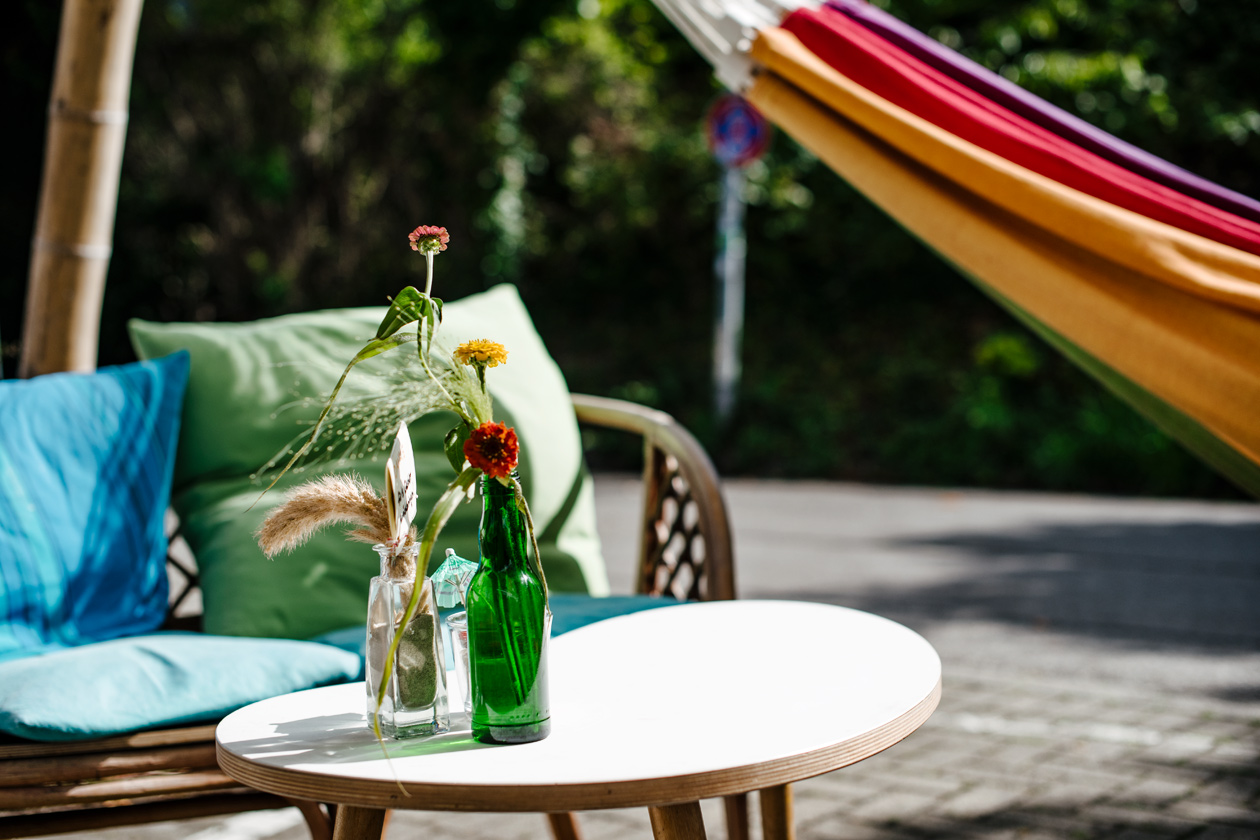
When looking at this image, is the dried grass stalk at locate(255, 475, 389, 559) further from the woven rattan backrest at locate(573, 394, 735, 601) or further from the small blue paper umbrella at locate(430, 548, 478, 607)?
the woven rattan backrest at locate(573, 394, 735, 601)

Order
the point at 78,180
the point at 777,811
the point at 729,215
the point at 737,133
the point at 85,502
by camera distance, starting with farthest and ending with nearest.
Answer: the point at 729,215 → the point at 737,133 → the point at 78,180 → the point at 85,502 → the point at 777,811

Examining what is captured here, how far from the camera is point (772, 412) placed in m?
9.74

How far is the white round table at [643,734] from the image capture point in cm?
100

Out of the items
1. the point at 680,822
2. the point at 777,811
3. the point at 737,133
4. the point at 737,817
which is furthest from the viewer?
the point at 737,133

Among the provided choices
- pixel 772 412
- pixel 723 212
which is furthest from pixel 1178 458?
pixel 723 212

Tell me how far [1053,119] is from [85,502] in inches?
74.9

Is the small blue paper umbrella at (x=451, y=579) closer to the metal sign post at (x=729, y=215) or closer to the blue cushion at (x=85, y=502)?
the blue cushion at (x=85, y=502)

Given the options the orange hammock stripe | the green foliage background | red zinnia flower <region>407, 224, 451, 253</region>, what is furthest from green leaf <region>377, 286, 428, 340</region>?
the green foliage background

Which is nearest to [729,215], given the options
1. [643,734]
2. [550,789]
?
[643,734]

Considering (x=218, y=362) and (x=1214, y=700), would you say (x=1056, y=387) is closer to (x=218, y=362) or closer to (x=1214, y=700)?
(x=1214, y=700)

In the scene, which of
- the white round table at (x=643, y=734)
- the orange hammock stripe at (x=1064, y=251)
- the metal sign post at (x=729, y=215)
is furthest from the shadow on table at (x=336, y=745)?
the metal sign post at (x=729, y=215)

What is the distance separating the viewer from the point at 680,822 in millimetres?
1090

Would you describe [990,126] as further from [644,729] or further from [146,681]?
[146,681]

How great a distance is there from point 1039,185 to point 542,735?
137 cm
